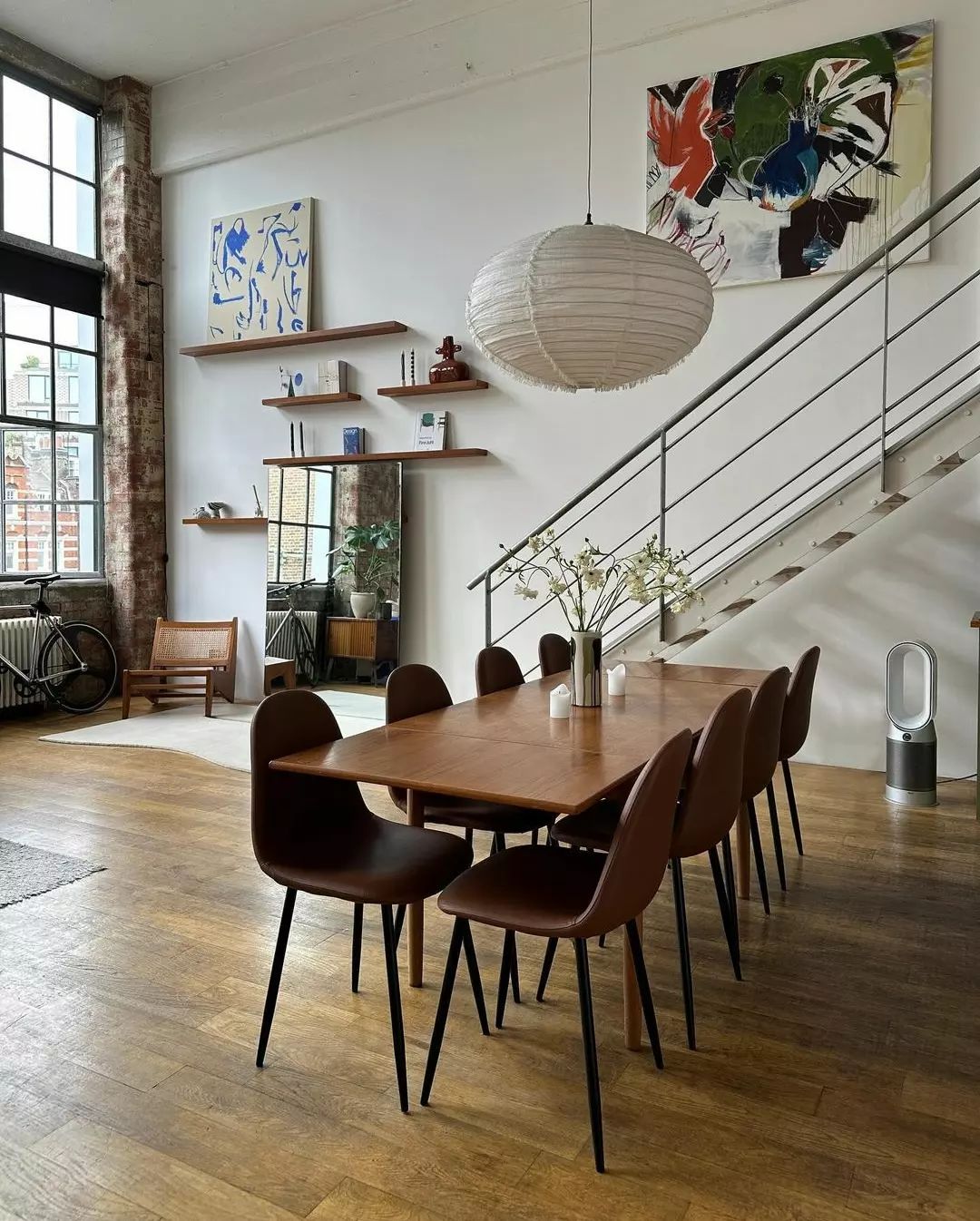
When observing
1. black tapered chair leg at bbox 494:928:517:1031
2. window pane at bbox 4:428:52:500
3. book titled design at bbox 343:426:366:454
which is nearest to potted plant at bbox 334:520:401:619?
book titled design at bbox 343:426:366:454

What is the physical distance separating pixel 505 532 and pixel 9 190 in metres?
4.58

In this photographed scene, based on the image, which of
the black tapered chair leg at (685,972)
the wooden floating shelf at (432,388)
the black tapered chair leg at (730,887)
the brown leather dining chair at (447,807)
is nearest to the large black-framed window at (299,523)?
the wooden floating shelf at (432,388)

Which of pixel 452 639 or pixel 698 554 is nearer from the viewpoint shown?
pixel 698 554

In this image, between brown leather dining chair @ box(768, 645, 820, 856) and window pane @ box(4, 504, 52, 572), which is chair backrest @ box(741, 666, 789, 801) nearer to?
brown leather dining chair @ box(768, 645, 820, 856)

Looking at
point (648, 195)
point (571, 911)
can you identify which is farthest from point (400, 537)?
point (571, 911)

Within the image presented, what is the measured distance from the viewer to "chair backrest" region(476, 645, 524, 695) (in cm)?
378

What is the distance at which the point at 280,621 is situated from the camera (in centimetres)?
724

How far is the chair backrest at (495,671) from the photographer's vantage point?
3.78 m

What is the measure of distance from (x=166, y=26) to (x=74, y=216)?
1.67 meters

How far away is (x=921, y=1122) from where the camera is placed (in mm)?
2129

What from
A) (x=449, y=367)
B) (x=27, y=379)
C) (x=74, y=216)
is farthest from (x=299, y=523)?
(x=74, y=216)

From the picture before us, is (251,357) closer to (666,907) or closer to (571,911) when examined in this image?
(666,907)

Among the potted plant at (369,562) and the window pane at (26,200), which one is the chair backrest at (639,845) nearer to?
the potted plant at (369,562)

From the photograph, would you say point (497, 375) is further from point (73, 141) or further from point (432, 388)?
point (73, 141)
